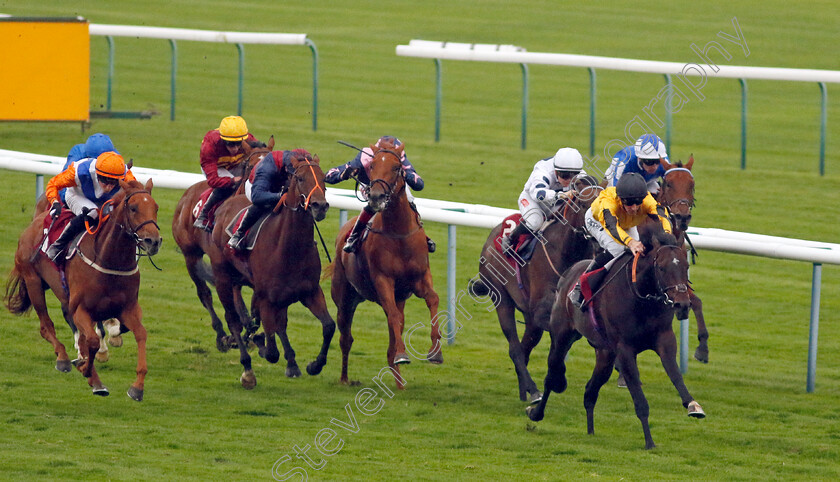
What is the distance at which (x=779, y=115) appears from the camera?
19047mm

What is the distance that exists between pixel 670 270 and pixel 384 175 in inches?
84.7

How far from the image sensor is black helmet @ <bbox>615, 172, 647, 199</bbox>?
7.87m

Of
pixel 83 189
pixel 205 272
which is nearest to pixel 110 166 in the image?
pixel 83 189

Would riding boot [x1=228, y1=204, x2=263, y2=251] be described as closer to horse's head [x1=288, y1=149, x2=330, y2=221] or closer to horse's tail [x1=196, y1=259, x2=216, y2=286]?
horse's head [x1=288, y1=149, x2=330, y2=221]

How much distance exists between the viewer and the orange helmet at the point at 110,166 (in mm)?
8891

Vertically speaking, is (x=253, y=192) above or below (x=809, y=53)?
below

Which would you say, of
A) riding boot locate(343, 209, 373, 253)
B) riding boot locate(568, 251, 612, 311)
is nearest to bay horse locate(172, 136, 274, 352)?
riding boot locate(343, 209, 373, 253)

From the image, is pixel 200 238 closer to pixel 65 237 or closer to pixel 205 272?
pixel 205 272

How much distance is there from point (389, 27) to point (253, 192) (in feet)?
54.7

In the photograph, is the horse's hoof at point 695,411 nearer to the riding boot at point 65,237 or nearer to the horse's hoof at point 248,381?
the horse's hoof at point 248,381

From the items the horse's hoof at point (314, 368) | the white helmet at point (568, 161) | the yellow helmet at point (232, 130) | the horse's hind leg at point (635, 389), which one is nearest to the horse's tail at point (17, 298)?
the yellow helmet at point (232, 130)

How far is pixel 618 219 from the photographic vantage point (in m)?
8.10

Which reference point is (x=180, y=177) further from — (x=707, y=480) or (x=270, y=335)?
(x=707, y=480)

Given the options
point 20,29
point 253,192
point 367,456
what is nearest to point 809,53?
point 20,29
